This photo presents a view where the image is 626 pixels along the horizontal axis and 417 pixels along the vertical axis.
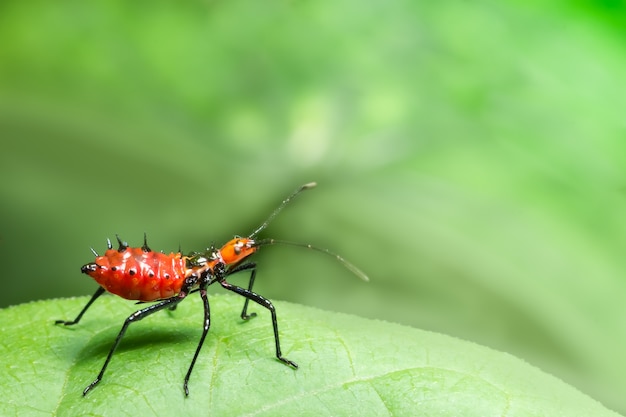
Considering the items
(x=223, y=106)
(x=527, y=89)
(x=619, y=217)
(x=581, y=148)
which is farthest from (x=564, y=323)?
(x=223, y=106)

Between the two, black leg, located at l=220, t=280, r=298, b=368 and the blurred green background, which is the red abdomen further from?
the blurred green background

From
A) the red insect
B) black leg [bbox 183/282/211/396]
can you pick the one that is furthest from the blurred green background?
black leg [bbox 183/282/211/396]

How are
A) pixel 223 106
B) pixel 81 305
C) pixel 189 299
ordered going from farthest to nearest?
pixel 223 106, pixel 189 299, pixel 81 305

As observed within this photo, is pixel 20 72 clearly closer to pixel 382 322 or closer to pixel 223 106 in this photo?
pixel 223 106

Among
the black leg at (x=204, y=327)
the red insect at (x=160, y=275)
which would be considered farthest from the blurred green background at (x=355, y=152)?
the black leg at (x=204, y=327)

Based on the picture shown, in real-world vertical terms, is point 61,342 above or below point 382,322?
below

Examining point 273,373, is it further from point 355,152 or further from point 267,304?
point 355,152

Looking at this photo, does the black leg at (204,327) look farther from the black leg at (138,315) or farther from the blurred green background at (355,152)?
the blurred green background at (355,152)
